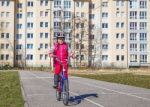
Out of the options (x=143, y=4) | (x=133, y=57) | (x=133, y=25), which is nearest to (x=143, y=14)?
(x=143, y=4)

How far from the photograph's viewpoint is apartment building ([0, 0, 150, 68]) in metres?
104

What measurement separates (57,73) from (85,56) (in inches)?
3617

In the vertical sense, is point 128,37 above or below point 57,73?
above

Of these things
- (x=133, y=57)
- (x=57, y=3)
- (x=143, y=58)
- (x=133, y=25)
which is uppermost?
(x=57, y=3)

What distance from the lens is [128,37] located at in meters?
108

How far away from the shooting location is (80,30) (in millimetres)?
107438

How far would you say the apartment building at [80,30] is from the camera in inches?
4087

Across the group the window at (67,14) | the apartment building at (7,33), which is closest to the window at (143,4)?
the window at (67,14)

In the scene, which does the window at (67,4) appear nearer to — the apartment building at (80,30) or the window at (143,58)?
the apartment building at (80,30)

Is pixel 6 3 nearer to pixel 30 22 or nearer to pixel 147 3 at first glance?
pixel 30 22

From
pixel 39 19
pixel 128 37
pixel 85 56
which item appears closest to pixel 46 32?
pixel 39 19

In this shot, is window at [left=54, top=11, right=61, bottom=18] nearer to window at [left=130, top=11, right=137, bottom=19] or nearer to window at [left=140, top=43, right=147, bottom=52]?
window at [left=130, top=11, right=137, bottom=19]

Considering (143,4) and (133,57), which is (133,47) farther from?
(143,4)

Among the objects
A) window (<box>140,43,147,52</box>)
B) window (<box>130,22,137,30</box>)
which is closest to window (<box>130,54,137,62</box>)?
window (<box>140,43,147,52</box>)
